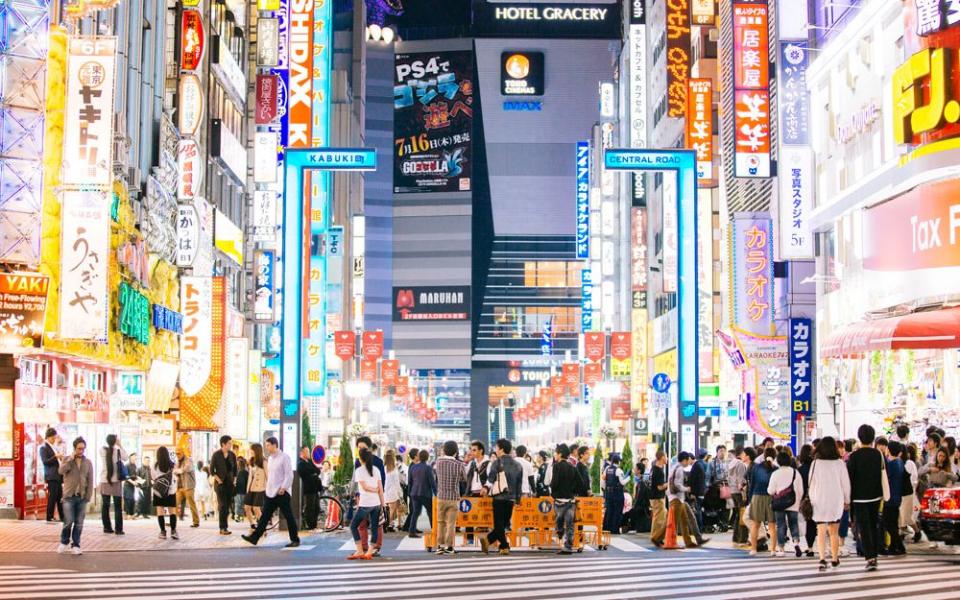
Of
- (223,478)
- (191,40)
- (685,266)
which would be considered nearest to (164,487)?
(223,478)

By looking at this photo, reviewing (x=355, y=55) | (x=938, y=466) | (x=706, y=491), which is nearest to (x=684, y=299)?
(x=706, y=491)

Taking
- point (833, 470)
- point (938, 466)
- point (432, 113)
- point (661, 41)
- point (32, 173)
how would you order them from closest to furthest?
point (833, 470), point (938, 466), point (32, 173), point (661, 41), point (432, 113)

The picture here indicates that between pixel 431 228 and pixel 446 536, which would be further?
pixel 431 228

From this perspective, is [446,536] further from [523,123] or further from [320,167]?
[523,123]

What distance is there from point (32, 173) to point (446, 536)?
13107 millimetres

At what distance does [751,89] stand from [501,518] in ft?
64.3

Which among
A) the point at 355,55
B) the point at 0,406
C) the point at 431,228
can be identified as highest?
the point at 355,55

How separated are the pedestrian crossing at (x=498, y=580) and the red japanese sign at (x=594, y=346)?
168ft

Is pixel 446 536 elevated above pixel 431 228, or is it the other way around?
pixel 431 228

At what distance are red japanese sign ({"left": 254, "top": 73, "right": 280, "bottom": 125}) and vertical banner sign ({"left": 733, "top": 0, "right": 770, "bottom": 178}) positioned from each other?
1779 centimetres

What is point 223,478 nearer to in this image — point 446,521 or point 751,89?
point 446,521

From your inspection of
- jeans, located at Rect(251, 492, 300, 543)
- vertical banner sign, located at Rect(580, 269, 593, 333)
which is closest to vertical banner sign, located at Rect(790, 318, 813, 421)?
jeans, located at Rect(251, 492, 300, 543)

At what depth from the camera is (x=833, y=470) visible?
17.9 metres

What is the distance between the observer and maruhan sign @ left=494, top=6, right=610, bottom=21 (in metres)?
136
